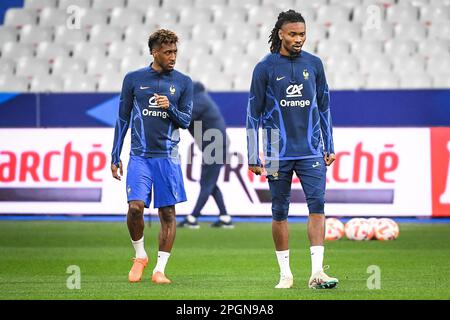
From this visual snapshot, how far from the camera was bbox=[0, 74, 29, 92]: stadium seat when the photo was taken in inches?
978

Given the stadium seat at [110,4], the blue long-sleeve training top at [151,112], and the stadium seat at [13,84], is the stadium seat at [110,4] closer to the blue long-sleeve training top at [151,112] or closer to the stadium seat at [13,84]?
the stadium seat at [13,84]

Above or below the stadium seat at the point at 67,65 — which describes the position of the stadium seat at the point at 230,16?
above

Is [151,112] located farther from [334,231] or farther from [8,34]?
[8,34]

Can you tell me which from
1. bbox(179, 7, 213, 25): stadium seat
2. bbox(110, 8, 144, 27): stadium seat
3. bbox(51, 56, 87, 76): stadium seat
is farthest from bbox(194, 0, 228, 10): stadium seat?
bbox(51, 56, 87, 76): stadium seat

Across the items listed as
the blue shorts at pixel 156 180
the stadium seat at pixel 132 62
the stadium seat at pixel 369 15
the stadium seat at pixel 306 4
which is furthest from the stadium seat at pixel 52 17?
the blue shorts at pixel 156 180

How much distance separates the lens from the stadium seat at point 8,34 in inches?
1018

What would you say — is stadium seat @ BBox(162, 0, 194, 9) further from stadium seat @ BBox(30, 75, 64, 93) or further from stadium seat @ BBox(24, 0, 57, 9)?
stadium seat @ BBox(30, 75, 64, 93)

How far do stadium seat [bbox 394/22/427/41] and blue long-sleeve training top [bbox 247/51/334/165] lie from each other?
1398cm

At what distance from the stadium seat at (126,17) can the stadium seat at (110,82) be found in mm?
1671

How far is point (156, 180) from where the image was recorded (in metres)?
11.1

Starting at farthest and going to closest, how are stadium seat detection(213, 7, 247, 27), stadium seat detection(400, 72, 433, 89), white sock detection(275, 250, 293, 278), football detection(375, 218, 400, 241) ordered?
stadium seat detection(213, 7, 247, 27) < stadium seat detection(400, 72, 433, 89) < football detection(375, 218, 400, 241) < white sock detection(275, 250, 293, 278)

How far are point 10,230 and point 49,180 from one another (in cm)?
185

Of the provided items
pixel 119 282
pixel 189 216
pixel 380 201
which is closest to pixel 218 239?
pixel 189 216
